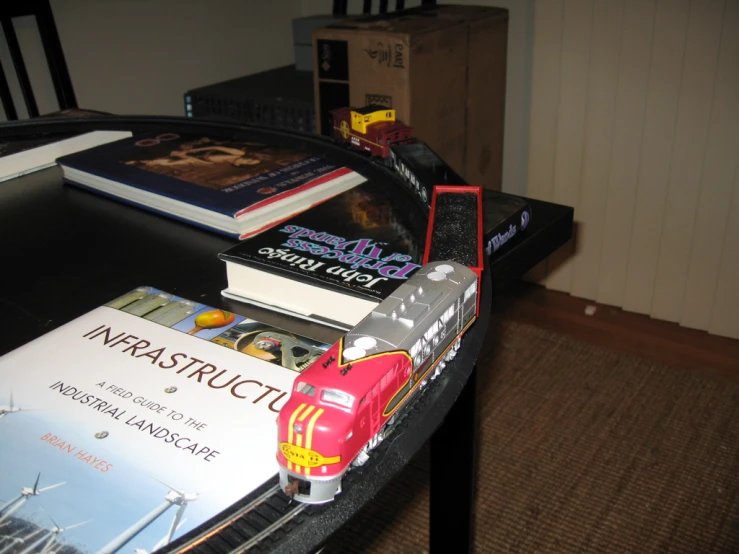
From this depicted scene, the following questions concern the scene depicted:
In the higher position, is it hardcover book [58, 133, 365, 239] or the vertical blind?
hardcover book [58, 133, 365, 239]

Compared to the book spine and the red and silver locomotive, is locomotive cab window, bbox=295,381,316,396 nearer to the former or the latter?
the red and silver locomotive

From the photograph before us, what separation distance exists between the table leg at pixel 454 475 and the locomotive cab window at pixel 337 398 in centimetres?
28

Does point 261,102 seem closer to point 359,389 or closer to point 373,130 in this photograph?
point 373,130

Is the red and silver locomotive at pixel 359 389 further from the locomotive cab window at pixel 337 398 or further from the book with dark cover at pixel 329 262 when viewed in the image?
the book with dark cover at pixel 329 262

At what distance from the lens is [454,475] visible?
0.68 m

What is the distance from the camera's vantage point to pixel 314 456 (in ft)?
1.20

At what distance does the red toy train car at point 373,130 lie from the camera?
861mm

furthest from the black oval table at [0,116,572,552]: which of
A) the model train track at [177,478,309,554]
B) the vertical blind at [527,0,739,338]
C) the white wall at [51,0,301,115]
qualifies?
the vertical blind at [527,0,739,338]

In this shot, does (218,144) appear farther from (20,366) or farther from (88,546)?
(88,546)

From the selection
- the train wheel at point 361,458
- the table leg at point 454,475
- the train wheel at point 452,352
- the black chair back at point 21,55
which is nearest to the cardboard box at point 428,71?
the black chair back at point 21,55

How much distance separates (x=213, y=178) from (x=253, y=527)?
56 centimetres

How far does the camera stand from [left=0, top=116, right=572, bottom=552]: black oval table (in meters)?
0.39

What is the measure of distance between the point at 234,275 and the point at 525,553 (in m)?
0.94

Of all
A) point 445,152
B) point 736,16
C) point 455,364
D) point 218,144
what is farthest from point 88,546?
point 736,16
